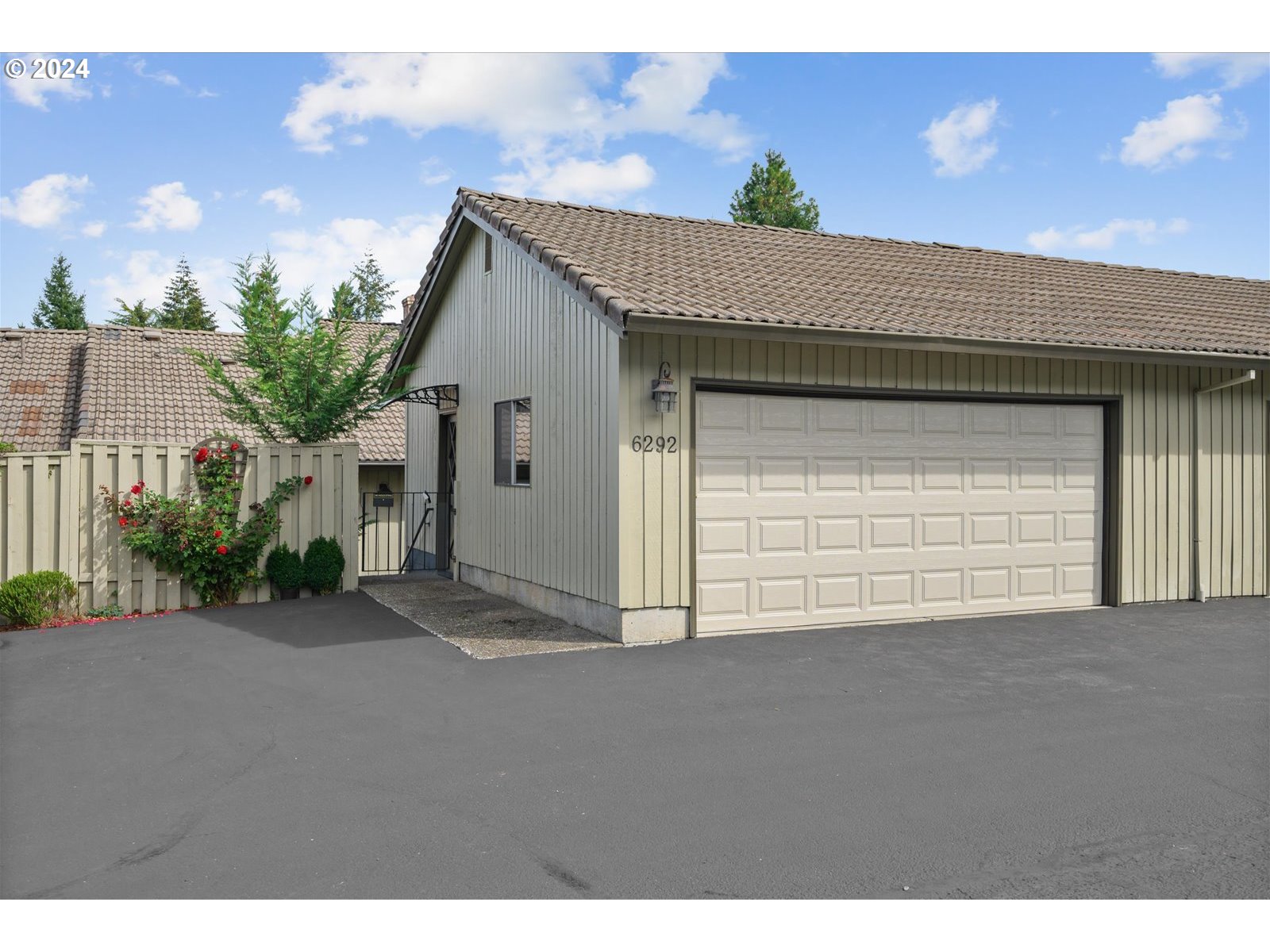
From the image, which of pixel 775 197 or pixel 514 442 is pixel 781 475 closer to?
pixel 514 442

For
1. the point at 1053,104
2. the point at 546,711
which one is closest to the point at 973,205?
the point at 1053,104

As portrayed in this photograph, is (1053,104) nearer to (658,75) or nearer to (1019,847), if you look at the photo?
(658,75)

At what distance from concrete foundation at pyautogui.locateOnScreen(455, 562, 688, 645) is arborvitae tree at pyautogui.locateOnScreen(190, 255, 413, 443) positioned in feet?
14.2

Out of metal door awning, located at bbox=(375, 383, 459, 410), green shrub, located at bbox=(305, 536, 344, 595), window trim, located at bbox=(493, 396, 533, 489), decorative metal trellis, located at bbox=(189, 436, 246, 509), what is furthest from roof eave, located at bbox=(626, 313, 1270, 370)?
metal door awning, located at bbox=(375, 383, 459, 410)

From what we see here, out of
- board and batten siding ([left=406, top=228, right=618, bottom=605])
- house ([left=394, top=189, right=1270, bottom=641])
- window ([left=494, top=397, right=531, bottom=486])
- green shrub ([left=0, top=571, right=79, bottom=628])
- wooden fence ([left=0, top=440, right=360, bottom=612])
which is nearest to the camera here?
house ([left=394, top=189, right=1270, bottom=641])

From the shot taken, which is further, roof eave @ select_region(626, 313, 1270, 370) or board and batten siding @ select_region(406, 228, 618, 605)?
board and batten siding @ select_region(406, 228, 618, 605)

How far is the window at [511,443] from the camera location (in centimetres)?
1063

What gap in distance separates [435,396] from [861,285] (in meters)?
6.73

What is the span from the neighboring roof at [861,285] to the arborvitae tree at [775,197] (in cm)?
2065

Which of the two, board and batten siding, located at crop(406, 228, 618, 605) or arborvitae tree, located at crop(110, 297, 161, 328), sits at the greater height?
arborvitae tree, located at crop(110, 297, 161, 328)

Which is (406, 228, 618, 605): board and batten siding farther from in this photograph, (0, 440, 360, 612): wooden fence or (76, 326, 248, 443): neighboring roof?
(76, 326, 248, 443): neighboring roof

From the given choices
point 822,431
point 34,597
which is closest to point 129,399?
point 34,597

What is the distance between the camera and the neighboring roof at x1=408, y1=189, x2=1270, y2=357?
865 cm

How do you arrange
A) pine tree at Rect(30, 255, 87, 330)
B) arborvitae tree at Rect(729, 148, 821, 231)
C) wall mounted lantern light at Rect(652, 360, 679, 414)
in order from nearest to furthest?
1. wall mounted lantern light at Rect(652, 360, 679, 414)
2. arborvitae tree at Rect(729, 148, 821, 231)
3. pine tree at Rect(30, 255, 87, 330)
